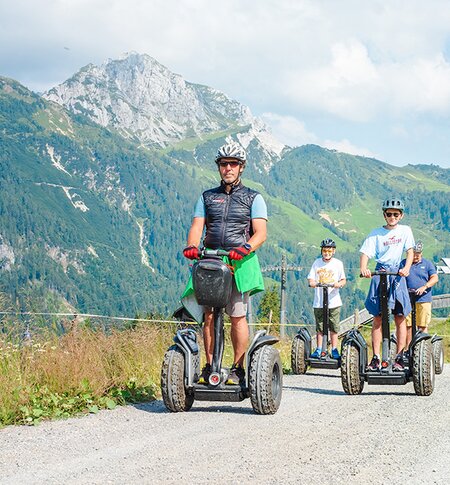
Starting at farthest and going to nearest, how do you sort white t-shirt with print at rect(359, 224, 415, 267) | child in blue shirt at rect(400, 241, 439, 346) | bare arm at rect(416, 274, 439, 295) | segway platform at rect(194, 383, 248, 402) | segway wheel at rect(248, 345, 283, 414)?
1. child in blue shirt at rect(400, 241, 439, 346)
2. bare arm at rect(416, 274, 439, 295)
3. white t-shirt with print at rect(359, 224, 415, 267)
4. segway platform at rect(194, 383, 248, 402)
5. segway wheel at rect(248, 345, 283, 414)

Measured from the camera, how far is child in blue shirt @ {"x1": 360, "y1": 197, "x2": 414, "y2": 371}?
9.32 meters

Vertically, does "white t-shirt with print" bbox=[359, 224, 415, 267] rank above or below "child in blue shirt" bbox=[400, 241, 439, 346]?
above

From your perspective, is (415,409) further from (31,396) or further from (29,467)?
(29,467)

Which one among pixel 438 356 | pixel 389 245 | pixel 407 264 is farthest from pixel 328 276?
pixel 407 264

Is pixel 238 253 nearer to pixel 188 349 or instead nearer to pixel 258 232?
pixel 258 232

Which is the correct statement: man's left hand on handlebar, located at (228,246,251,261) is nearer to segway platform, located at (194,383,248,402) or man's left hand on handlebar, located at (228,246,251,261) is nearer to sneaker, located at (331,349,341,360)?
segway platform, located at (194,383,248,402)

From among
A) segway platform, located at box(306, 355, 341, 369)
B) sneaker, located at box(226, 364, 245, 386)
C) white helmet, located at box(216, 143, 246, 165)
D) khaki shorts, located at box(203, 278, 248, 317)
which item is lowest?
segway platform, located at box(306, 355, 341, 369)

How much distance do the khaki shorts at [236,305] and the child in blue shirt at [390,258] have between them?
2392 mm

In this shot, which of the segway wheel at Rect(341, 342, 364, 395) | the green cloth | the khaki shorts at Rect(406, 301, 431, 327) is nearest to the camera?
the green cloth

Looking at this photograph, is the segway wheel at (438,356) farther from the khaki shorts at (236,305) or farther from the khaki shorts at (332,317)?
the khaki shorts at (236,305)

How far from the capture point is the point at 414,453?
5340mm

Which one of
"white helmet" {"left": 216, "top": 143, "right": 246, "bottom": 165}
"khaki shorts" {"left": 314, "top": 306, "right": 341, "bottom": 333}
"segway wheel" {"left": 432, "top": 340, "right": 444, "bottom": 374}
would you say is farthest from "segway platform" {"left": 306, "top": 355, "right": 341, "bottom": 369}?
"white helmet" {"left": 216, "top": 143, "right": 246, "bottom": 165}

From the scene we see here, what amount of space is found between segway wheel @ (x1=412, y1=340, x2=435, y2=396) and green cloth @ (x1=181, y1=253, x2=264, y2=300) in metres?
2.65

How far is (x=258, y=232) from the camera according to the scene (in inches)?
292
